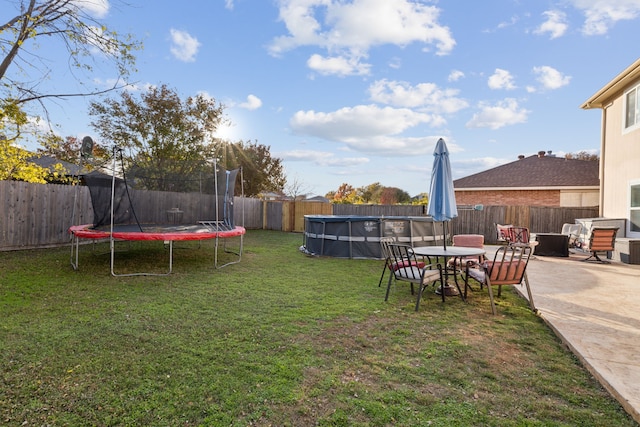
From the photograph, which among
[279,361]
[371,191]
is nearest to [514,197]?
[279,361]

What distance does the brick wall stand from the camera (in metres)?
15.1

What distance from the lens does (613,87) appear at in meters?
8.78

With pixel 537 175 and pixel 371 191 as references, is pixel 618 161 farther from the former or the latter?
pixel 371 191

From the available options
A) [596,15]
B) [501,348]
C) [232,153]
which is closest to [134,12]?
[501,348]

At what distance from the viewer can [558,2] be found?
7594mm

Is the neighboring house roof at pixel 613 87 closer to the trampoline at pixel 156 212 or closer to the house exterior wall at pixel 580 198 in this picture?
the house exterior wall at pixel 580 198

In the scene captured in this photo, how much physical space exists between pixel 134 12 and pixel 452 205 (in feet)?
27.0

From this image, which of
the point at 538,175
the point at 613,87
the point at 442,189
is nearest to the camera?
the point at 442,189

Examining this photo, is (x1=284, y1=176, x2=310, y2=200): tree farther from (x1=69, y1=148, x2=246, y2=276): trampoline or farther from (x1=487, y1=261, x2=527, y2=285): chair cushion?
(x1=487, y1=261, x2=527, y2=285): chair cushion

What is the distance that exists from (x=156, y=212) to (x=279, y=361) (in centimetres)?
706

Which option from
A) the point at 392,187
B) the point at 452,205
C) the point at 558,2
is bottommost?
the point at 452,205

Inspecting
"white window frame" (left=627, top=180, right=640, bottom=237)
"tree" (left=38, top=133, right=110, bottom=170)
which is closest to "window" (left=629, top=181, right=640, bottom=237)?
"white window frame" (left=627, top=180, right=640, bottom=237)

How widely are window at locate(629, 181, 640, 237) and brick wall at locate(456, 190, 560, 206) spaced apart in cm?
715

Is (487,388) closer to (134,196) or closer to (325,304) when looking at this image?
(325,304)
